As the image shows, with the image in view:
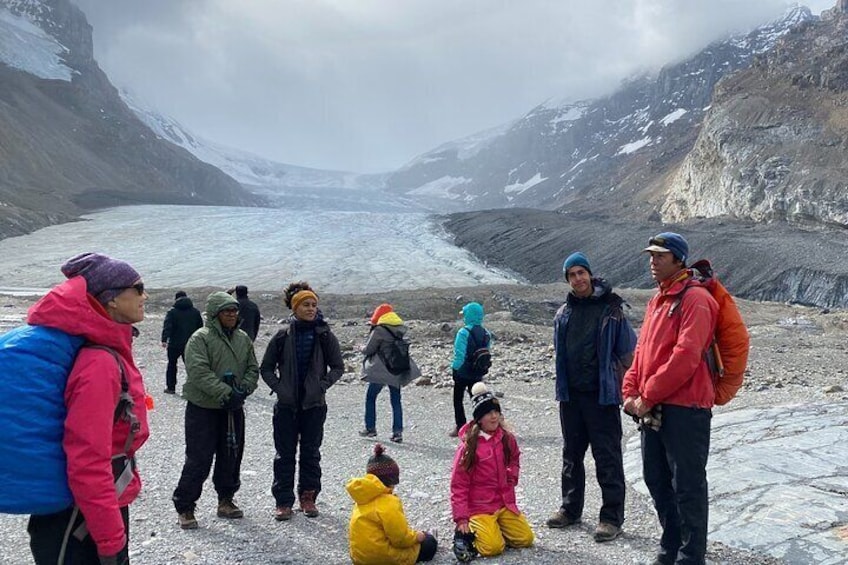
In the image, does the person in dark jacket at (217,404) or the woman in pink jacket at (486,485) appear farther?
the person in dark jacket at (217,404)

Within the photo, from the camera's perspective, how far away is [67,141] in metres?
93.9

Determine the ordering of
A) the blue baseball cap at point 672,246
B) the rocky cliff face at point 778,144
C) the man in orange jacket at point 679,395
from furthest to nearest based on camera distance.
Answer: the rocky cliff face at point 778,144 < the blue baseball cap at point 672,246 < the man in orange jacket at point 679,395

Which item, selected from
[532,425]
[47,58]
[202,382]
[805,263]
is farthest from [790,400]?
[47,58]

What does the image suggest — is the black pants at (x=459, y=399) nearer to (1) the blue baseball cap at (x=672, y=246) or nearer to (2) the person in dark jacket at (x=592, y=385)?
(2) the person in dark jacket at (x=592, y=385)

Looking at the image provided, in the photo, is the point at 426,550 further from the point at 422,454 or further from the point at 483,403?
the point at 422,454

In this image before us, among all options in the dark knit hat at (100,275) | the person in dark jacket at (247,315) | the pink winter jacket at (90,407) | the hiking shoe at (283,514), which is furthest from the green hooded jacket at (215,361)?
the person in dark jacket at (247,315)

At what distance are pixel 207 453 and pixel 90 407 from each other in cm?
305

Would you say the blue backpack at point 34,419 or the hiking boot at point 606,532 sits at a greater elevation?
the blue backpack at point 34,419

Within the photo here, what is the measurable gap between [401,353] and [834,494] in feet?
16.0

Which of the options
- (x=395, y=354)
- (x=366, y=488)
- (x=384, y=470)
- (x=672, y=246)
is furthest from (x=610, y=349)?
(x=395, y=354)

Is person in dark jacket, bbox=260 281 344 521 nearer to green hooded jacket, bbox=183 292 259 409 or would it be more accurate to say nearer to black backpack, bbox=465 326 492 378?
green hooded jacket, bbox=183 292 259 409

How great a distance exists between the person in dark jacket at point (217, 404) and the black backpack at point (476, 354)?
3.01m

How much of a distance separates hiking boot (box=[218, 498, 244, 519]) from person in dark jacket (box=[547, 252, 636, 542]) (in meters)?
2.53

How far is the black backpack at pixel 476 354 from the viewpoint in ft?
26.6
